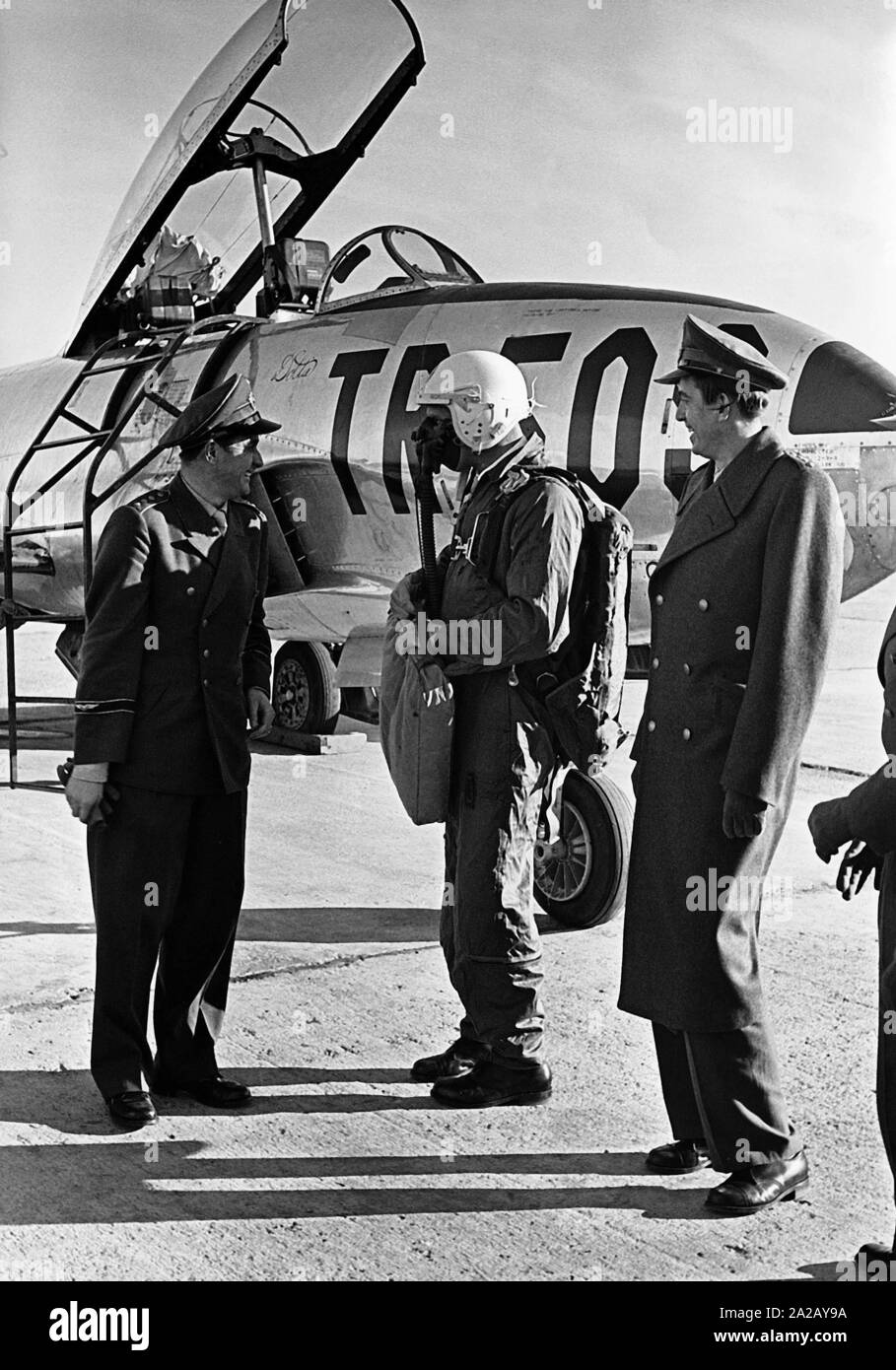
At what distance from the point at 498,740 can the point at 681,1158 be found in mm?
1110

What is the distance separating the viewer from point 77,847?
254 inches

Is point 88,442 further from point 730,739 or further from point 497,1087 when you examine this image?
point 730,739

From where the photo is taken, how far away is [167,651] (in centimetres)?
360

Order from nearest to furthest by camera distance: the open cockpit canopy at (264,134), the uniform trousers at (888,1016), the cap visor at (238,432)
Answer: the uniform trousers at (888,1016), the cap visor at (238,432), the open cockpit canopy at (264,134)

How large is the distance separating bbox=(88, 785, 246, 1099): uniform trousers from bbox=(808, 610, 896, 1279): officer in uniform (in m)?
1.65

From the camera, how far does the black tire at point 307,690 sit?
9.20 m

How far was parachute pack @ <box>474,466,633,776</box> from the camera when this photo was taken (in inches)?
145

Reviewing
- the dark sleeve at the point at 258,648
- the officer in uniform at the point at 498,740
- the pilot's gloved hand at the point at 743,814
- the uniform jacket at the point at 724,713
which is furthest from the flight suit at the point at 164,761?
the pilot's gloved hand at the point at 743,814

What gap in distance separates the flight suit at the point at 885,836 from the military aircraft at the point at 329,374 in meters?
2.35

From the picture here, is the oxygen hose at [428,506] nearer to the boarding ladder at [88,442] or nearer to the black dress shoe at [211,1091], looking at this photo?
the black dress shoe at [211,1091]

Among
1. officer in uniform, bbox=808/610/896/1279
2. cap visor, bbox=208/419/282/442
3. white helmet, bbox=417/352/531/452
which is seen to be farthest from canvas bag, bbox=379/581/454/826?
officer in uniform, bbox=808/610/896/1279

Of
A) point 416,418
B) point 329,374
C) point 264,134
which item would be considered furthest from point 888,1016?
point 264,134

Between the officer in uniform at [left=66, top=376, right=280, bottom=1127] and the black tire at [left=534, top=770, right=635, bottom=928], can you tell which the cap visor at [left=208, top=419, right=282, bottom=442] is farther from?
the black tire at [left=534, top=770, right=635, bottom=928]
